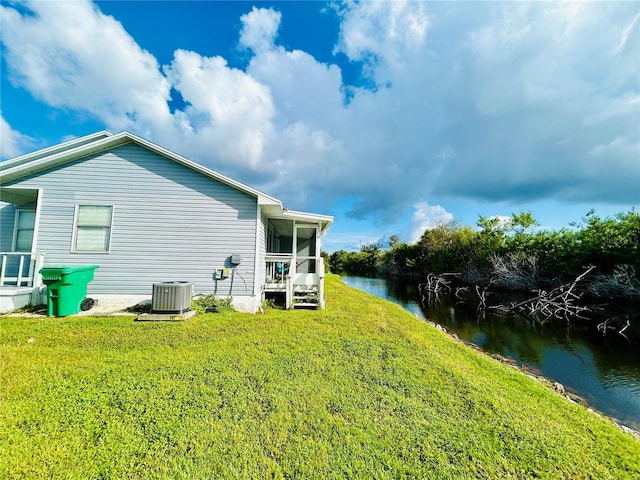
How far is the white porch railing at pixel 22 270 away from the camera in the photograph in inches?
271

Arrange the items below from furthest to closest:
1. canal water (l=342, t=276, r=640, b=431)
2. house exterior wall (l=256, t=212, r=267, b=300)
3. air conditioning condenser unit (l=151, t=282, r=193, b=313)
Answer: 1. house exterior wall (l=256, t=212, r=267, b=300)
2. air conditioning condenser unit (l=151, t=282, r=193, b=313)
3. canal water (l=342, t=276, r=640, b=431)

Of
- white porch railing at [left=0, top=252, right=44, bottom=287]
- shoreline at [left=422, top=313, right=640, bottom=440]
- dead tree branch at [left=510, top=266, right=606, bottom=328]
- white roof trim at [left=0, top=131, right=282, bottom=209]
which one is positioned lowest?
shoreline at [left=422, top=313, right=640, bottom=440]

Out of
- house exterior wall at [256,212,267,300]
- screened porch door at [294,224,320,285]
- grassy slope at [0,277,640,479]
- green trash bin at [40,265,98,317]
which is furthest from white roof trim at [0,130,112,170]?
screened porch door at [294,224,320,285]

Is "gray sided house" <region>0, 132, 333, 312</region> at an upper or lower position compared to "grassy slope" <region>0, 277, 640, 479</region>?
upper

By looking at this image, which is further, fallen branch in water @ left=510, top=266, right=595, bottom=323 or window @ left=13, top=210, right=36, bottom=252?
fallen branch in water @ left=510, top=266, right=595, bottom=323

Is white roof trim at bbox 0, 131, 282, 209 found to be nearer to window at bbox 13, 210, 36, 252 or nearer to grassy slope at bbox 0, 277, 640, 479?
window at bbox 13, 210, 36, 252

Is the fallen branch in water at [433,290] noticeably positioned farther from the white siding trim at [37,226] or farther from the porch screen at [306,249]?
the white siding trim at [37,226]

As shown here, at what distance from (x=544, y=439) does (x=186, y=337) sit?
6235mm

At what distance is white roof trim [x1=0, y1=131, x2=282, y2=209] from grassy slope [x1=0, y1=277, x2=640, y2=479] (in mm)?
4370

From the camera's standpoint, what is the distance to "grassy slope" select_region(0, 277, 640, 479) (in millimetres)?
2668

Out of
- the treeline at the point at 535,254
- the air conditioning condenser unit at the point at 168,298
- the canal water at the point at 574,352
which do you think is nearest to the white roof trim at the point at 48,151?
the air conditioning condenser unit at the point at 168,298

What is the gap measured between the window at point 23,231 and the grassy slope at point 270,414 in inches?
160

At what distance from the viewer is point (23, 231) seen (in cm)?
838

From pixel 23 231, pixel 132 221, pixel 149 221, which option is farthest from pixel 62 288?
pixel 23 231
